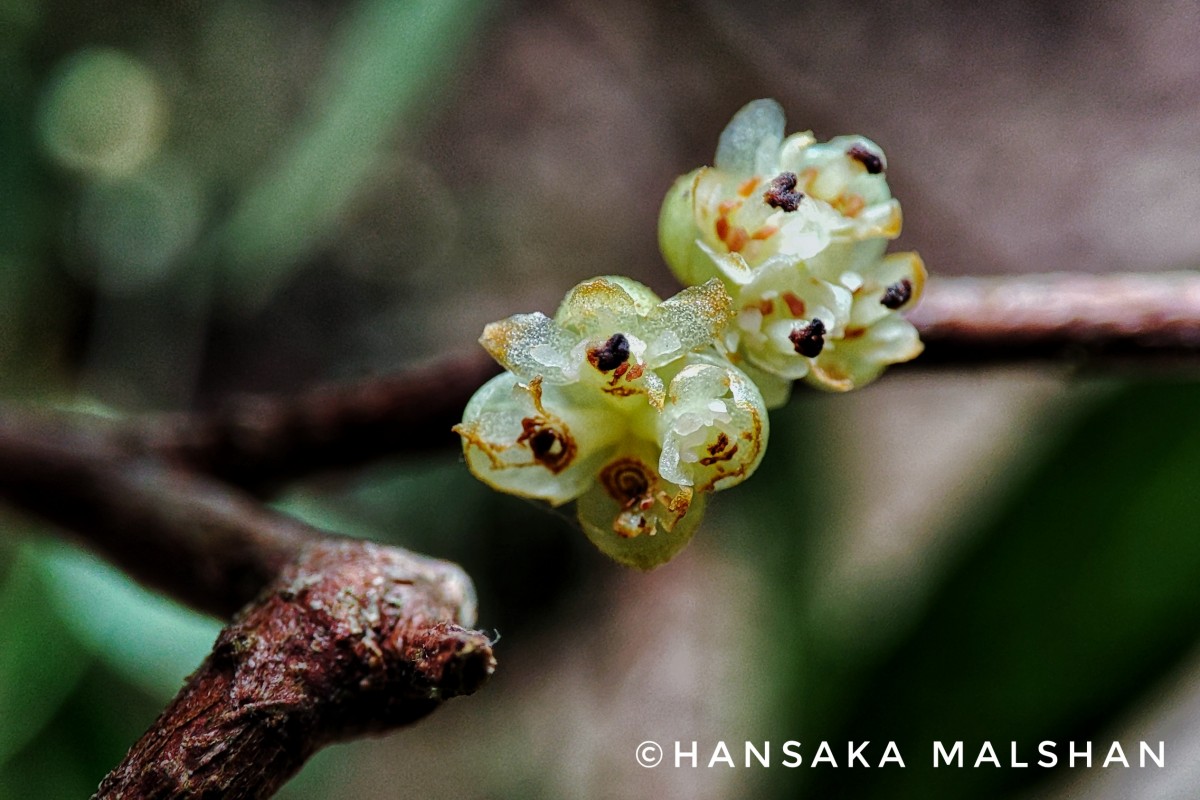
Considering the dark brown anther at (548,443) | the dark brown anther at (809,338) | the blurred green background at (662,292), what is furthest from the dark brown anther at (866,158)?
the blurred green background at (662,292)

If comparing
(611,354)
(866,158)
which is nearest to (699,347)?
(611,354)

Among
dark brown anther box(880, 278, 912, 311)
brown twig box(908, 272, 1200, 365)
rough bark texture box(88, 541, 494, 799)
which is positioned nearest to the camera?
rough bark texture box(88, 541, 494, 799)

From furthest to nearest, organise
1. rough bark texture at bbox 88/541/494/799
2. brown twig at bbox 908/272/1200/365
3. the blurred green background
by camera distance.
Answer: the blurred green background → brown twig at bbox 908/272/1200/365 → rough bark texture at bbox 88/541/494/799

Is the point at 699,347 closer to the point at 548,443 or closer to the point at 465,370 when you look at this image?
the point at 548,443

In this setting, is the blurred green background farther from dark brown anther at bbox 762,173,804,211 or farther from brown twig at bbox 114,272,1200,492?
dark brown anther at bbox 762,173,804,211

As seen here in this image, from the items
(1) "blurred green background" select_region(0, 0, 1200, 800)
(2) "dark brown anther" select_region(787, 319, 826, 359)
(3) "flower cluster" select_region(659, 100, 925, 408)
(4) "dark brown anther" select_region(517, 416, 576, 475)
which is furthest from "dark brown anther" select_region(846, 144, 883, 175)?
(1) "blurred green background" select_region(0, 0, 1200, 800)

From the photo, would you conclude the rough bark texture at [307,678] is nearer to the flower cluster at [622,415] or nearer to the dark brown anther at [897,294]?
the flower cluster at [622,415]
